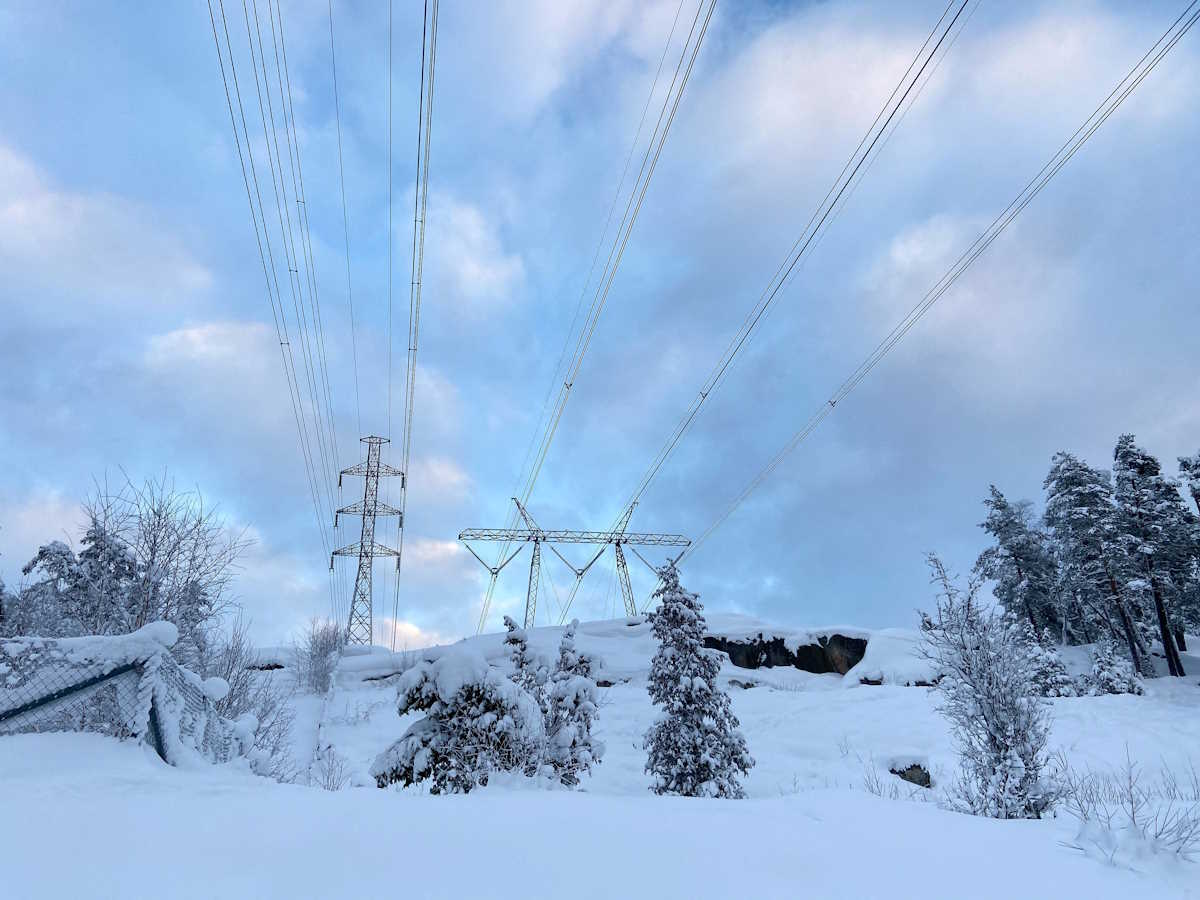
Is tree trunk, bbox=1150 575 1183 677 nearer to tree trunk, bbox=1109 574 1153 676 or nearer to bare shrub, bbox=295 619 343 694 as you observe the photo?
tree trunk, bbox=1109 574 1153 676

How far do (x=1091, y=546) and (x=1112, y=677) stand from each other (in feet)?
37.4

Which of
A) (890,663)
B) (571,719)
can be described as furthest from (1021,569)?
(571,719)

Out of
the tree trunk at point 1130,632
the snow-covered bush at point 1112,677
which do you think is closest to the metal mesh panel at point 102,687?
the snow-covered bush at point 1112,677

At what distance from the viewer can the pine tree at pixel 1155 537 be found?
114 feet

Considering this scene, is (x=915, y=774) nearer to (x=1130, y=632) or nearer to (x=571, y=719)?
(x=571, y=719)

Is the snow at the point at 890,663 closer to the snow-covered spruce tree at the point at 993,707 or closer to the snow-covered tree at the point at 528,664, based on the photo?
the snow-covered spruce tree at the point at 993,707

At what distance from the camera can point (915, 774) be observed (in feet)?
51.8

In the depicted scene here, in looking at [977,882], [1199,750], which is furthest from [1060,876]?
[1199,750]

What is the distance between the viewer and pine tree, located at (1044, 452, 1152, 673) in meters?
35.7

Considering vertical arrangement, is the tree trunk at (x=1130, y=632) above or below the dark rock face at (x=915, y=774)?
above

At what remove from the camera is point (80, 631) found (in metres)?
12.9

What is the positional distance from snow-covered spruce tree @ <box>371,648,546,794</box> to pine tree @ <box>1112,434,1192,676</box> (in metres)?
39.7

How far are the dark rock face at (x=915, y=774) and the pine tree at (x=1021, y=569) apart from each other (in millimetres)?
30215

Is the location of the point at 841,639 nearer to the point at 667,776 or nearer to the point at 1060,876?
the point at 667,776
